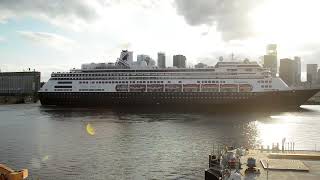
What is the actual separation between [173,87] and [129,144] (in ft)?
236

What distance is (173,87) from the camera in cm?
12281

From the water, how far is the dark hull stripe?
3167 centimetres

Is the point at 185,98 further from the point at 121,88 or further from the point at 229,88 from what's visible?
the point at 121,88

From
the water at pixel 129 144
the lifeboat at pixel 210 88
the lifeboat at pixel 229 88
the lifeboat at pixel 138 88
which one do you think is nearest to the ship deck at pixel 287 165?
the water at pixel 129 144

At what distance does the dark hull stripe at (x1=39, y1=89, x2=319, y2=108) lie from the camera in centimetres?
11262

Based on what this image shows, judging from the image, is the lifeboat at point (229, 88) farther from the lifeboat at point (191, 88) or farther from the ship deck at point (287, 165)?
the ship deck at point (287, 165)

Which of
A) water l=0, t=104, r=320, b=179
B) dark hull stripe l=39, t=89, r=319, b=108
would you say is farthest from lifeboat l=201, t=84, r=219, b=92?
water l=0, t=104, r=320, b=179

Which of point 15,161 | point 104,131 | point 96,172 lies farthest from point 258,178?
point 104,131

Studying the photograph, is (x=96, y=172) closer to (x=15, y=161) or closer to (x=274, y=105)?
(x=15, y=161)

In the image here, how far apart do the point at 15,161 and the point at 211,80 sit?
87731 millimetres

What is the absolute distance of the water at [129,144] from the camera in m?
35.9

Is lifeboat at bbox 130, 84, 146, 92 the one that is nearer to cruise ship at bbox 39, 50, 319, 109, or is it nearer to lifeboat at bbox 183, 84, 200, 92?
cruise ship at bbox 39, 50, 319, 109

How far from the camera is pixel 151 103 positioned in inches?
4897

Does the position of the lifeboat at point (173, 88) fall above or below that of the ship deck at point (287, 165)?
above
